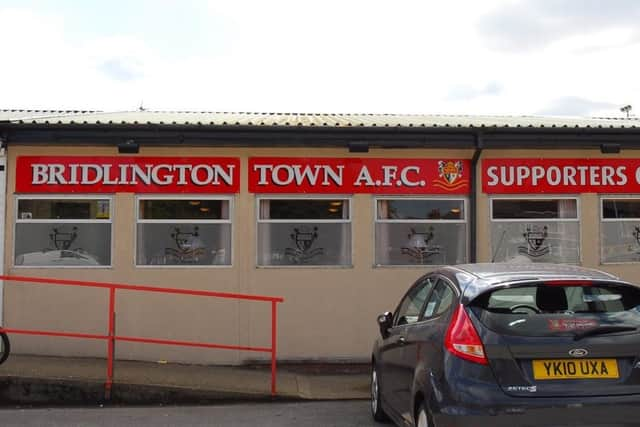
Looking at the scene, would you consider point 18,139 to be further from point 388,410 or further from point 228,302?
point 388,410

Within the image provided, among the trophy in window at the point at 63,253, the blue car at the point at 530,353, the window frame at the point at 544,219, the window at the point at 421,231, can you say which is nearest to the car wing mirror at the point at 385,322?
the blue car at the point at 530,353

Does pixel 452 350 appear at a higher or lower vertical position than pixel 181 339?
higher

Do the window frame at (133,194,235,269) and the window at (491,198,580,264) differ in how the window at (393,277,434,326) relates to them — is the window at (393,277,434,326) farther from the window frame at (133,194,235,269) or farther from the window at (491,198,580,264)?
the window at (491,198,580,264)

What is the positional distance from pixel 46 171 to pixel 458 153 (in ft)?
18.8

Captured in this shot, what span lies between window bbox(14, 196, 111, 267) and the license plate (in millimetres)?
6861

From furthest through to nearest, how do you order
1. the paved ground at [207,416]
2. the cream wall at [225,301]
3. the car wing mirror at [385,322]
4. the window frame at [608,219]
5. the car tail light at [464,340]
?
the window frame at [608,219]
the cream wall at [225,301]
the paved ground at [207,416]
the car wing mirror at [385,322]
the car tail light at [464,340]

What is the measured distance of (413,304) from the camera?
19.9ft

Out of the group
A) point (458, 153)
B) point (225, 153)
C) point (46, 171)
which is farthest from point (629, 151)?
point (46, 171)

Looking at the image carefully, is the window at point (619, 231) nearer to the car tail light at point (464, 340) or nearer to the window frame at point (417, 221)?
the window frame at point (417, 221)

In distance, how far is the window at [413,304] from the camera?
18.9ft

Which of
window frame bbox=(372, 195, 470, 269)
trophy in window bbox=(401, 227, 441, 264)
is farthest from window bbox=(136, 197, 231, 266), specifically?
trophy in window bbox=(401, 227, 441, 264)

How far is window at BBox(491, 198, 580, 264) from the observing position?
33.5 feet

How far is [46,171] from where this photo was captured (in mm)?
9625

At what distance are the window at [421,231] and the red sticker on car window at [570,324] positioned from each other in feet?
18.1
